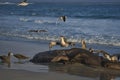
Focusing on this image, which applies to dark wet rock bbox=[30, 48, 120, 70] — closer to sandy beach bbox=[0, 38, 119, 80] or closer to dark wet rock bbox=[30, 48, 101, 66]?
dark wet rock bbox=[30, 48, 101, 66]

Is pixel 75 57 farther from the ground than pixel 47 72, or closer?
farther from the ground

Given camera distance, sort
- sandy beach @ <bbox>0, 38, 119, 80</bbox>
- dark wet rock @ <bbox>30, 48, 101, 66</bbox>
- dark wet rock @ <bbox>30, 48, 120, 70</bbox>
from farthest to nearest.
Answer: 1. dark wet rock @ <bbox>30, 48, 101, 66</bbox>
2. dark wet rock @ <bbox>30, 48, 120, 70</bbox>
3. sandy beach @ <bbox>0, 38, 119, 80</bbox>

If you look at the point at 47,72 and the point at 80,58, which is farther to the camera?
the point at 80,58

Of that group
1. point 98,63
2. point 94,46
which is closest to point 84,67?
point 98,63

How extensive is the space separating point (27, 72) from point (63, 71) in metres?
1.20

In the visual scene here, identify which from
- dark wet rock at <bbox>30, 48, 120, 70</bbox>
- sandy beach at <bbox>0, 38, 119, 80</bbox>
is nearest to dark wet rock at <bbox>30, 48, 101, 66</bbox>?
dark wet rock at <bbox>30, 48, 120, 70</bbox>

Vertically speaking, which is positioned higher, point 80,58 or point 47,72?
point 80,58

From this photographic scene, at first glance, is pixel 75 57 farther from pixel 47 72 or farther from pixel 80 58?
pixel 47 72

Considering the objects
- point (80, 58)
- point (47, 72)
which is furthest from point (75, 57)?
point (47, 72)

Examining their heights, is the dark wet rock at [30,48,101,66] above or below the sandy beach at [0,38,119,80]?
above

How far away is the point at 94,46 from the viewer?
2122cm

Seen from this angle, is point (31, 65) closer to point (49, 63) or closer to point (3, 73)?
point (49, 63)

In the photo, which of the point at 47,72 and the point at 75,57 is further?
the point at 75,57

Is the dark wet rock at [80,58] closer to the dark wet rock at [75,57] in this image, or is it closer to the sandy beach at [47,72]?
the dark wet rock at [75,57]
